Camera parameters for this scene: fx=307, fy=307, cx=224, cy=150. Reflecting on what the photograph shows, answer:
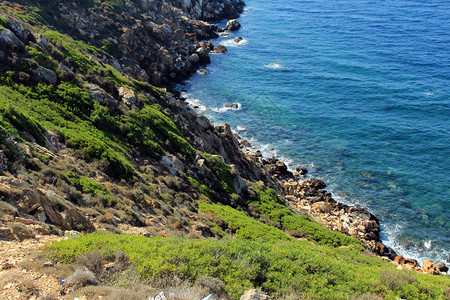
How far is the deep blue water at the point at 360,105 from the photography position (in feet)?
127

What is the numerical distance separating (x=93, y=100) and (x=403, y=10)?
414ft

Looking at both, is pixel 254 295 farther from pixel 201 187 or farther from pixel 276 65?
pixel 276 65

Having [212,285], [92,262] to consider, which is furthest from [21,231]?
[212,285]

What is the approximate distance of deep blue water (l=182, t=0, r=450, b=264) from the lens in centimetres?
3859

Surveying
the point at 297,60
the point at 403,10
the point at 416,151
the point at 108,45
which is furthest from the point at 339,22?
the point at 108,45

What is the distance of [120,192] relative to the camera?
2025 centimetres

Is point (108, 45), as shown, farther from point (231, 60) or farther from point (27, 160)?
point (27, 160)

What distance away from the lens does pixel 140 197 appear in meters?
20.8

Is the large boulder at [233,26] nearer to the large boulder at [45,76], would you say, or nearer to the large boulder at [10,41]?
the large boulder at [10,41]

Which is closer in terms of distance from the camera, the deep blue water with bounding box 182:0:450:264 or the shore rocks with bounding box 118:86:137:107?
the shore rocks with bounding box 118:86:137:107

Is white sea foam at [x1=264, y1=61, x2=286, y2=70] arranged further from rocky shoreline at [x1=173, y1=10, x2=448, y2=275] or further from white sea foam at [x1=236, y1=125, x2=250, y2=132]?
rocky shoreline at [x1=173, y1=10, x2=448, y2=275]

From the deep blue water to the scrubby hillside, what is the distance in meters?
8.46

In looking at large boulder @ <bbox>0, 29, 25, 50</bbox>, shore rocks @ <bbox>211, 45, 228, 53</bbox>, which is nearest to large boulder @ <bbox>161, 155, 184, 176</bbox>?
large boulder @ <bbox>0, 29, 25, 50</bbox>

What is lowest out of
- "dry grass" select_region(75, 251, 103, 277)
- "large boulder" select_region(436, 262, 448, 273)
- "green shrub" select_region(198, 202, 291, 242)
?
"large boulder" select_region(436, 262, 448, 273)
